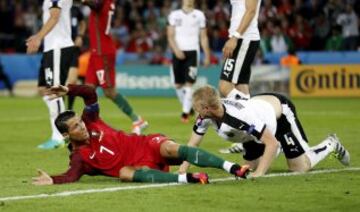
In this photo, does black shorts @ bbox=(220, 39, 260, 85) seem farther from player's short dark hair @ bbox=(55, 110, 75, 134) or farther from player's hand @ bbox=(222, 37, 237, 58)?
player's short dark hair @ bbox=(55, 110, 75, 134)

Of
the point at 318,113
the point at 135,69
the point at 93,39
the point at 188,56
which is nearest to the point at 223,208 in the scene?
the point at 93,39

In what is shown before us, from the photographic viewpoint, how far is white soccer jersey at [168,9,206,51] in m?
19.5

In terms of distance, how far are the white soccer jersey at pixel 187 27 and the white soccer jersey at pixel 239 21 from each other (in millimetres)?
6002

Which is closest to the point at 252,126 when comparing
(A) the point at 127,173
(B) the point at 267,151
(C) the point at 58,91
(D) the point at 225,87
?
(B) the point at 267,151

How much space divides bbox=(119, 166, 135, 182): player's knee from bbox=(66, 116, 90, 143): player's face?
0.47 metres

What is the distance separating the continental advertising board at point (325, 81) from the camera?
25672 mm

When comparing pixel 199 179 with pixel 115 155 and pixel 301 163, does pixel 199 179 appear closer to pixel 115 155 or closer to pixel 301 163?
pixel 115 155

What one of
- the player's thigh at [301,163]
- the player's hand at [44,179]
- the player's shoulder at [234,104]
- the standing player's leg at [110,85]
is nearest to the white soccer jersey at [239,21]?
the player's thigh at [301,163]

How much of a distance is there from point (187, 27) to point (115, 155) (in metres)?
9.81

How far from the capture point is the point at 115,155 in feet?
32.7

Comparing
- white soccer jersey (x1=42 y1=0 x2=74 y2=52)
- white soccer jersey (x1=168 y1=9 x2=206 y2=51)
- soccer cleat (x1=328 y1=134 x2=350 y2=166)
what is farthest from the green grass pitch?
white soccer jersey (x1=168 y1=9 x2=206 y2=51)

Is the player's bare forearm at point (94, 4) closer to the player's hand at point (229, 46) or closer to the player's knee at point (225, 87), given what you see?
the player's knee at point (225, 87)

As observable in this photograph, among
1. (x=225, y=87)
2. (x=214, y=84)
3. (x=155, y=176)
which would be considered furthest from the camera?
(x=214, y=84)

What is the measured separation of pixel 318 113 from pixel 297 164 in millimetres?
9928
